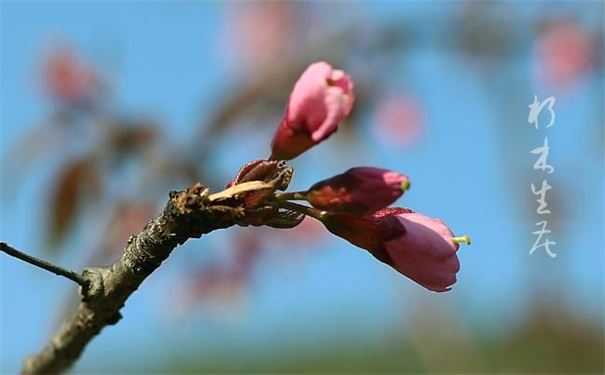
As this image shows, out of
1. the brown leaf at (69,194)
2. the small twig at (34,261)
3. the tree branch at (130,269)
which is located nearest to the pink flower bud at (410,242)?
the tree branch at (130,269)

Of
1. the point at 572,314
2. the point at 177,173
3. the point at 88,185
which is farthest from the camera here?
the point at 572,314

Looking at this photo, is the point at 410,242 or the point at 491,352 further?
the point at 491,352

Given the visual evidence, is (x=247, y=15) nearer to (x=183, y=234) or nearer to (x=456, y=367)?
(x=456, y=367)

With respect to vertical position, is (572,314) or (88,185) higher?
(572,314)

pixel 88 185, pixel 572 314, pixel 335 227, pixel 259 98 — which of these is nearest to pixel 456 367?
pixel 259 98

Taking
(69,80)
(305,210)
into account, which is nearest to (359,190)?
(305,210)

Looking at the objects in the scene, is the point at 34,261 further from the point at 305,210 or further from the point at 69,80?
the point at 69,80

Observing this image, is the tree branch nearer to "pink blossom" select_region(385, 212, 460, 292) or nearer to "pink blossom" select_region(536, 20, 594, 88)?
"pink blossom" select_region(385, 212, 460, 292)
